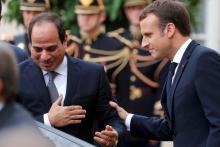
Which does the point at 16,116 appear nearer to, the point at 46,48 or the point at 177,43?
the point at 177,43

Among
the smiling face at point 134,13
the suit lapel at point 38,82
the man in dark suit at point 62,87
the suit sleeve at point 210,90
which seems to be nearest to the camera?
the suit sleeve at point 210,90

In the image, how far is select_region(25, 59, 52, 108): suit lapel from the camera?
603 cm

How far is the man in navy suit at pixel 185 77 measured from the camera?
5465 mm

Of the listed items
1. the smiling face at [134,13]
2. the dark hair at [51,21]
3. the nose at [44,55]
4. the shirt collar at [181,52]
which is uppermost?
the dark hair at [51,21]

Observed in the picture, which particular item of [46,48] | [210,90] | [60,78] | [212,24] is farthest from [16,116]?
[212,24]

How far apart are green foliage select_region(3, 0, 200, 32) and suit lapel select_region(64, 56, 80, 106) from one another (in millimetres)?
3104

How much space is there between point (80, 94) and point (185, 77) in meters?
0.81

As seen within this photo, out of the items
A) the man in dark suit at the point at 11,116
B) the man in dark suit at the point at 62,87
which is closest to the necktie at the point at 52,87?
the man in dark suit at the point at 62,87

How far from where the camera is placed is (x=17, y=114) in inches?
159

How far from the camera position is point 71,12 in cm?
938

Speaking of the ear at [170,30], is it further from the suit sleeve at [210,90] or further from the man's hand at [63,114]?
the man's hand at [63,114]

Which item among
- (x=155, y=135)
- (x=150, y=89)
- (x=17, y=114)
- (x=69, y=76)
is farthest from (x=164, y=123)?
(x=150, y=89)

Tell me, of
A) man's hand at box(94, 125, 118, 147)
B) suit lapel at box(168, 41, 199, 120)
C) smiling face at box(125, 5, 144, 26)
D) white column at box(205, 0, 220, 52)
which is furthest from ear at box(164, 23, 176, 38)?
A: white column at box(205, 0, 220, 52)

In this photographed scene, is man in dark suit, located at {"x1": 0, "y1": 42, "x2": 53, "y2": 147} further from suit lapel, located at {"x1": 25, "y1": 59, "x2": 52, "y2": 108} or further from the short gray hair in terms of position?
suit lapel, located at {"x1": 25, "y1": 59, "x2": 52, "y2": 108}
